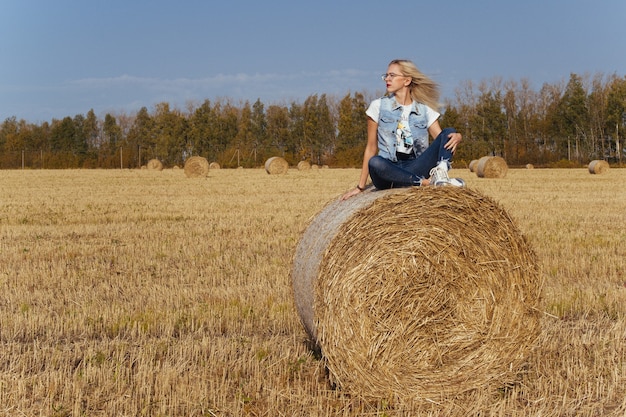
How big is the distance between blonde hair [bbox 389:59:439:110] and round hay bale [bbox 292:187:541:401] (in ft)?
2.89

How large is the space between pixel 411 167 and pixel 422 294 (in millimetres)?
982

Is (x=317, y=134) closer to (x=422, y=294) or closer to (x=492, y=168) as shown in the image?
(x=492, y=168)

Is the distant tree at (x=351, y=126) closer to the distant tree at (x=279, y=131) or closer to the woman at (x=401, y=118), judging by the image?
the distant tree at (x=279, y=131)

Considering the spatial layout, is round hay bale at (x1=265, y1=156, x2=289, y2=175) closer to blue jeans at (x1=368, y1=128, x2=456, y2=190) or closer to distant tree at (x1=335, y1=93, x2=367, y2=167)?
distant tree at (x1=335, y1=93, x2=367, y2=167)

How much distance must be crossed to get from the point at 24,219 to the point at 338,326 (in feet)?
38.4

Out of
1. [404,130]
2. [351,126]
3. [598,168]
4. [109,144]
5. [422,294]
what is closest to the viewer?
[422,294]

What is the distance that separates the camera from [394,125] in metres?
5.58

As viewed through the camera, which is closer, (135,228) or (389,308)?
(389,308)

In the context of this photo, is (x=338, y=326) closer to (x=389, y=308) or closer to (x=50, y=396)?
(x=389, y=308)

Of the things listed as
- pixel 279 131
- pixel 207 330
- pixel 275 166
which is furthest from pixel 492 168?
pixel 279 131

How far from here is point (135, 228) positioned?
13211 millimetres

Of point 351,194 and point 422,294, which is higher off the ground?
point 351,194

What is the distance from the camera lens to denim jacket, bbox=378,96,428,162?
220 inches

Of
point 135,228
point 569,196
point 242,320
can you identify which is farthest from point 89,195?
point 242,320
